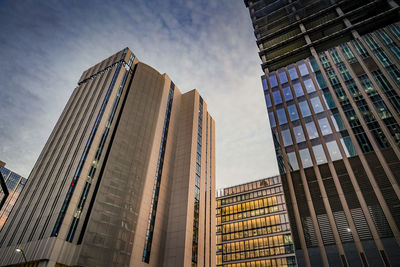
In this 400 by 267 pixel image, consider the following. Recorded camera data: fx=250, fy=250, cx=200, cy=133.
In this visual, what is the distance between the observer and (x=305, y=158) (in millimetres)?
37469

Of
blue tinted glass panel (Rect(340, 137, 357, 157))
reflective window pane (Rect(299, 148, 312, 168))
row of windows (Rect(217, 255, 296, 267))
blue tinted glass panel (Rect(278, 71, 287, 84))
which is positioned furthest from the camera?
row of windows (Rect(217, 255, 296, 267))

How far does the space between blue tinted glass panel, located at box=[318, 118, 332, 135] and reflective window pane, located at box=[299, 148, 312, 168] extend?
4.14 meters

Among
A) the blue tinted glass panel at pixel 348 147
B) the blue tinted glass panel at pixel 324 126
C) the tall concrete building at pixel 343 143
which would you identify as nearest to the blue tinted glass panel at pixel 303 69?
the tall concrete building at pixel 343 143

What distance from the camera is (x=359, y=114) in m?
38.5

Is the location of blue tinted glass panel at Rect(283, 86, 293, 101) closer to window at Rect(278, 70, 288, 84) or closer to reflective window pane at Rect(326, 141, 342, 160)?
window at Rect(278, 70, 288, 84)

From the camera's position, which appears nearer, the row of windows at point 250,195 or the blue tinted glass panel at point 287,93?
the blue tinted glass panel at point 287,93

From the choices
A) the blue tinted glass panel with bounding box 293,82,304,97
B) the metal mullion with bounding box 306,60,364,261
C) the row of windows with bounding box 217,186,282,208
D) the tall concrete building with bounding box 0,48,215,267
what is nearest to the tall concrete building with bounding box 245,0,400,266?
the metal mullion with bounding box 306,60,364,261

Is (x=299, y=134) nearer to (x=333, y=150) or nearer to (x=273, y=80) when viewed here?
(x=333, y=150)

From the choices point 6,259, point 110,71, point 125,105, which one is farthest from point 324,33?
point 6,259

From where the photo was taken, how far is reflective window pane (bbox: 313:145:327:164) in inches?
1419

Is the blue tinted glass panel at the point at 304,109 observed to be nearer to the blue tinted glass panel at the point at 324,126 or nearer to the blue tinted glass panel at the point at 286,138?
the blue tinted glass panel at the point at 324,126

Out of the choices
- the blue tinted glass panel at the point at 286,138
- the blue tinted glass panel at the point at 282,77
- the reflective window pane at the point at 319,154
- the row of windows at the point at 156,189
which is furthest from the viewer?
the row of windows at the point at 156,189

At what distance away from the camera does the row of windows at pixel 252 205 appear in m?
89.8

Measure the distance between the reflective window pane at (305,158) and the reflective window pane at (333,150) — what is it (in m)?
2.95
